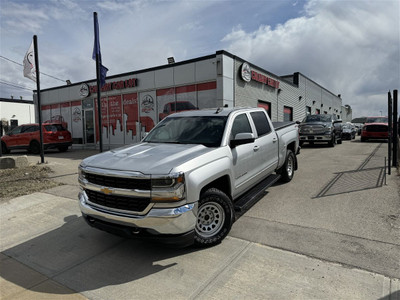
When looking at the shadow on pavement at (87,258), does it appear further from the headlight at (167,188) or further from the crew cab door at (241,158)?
the crew cab door at (241,158)

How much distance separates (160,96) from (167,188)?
13.1m

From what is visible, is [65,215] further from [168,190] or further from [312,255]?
[312,255]

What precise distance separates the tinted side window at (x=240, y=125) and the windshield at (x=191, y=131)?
0.65ft

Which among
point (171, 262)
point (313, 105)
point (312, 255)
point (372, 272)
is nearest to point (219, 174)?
point (171, 262)

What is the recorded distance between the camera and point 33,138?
614 inches

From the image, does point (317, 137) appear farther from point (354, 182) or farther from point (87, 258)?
point (87, 258)

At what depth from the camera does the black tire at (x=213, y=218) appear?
3.57m

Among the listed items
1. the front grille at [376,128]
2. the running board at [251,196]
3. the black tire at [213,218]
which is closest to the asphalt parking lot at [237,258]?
the black tire at [213,218]

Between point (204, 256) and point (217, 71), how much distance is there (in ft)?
36.1

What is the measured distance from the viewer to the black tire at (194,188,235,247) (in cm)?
357

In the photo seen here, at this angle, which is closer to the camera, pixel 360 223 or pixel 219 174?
pixel 219 174

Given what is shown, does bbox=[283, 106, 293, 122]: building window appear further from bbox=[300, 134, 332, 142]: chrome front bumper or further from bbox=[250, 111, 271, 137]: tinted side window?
bbox=[250, 111, 271, 137]: tinted side window

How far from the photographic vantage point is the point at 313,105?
30.5m

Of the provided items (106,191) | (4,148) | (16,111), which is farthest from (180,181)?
(16,111)
